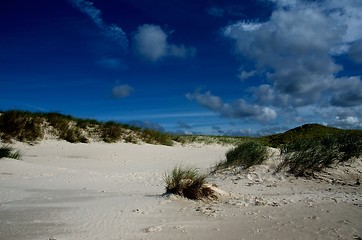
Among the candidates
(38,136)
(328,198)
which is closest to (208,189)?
(328,198)

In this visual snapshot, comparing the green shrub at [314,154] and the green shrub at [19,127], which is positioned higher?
the green shrub at [19,127]

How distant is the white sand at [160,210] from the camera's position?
171 inches

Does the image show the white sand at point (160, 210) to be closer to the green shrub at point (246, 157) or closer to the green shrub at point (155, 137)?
the green shrub at point (246, 157)

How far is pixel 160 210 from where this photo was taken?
5445 mm

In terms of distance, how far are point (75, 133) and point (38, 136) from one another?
180 centimetres

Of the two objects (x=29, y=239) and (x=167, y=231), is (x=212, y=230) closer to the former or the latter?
(x=167, y=231)

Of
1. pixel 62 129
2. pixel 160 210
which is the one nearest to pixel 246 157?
pixel 160 210

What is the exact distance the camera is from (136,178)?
9609mm

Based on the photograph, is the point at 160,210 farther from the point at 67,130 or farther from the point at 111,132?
the point at 111,132

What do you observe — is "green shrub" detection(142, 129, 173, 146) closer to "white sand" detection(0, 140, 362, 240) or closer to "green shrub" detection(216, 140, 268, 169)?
"green shrub" detection(216, 140, 268, 169)

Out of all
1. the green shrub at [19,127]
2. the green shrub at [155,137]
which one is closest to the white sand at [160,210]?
the green shrub at [19,127]

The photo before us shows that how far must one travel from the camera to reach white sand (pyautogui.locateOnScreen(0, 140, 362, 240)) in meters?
4.36

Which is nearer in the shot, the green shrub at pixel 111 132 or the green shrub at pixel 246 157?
the green shrub at pixel 246 157

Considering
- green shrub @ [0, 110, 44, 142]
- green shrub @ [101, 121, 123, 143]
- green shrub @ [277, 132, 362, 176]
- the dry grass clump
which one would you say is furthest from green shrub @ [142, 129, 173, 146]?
the dry grass clump
